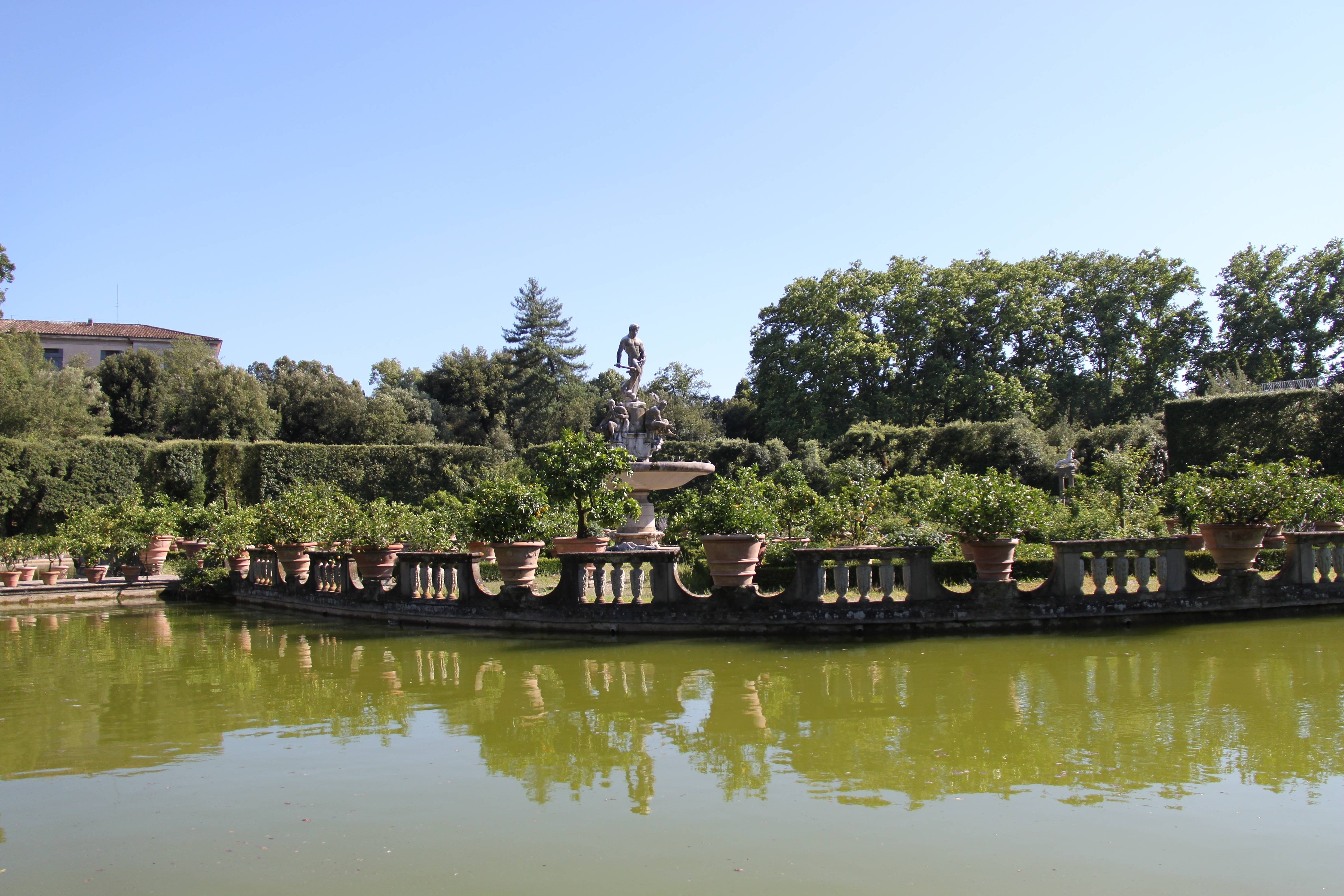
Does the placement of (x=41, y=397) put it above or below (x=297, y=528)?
above

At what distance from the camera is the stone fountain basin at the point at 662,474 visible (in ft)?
54.7

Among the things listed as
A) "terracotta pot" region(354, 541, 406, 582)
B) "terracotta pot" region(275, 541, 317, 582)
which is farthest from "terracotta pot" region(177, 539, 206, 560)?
"terracotta pot" region(354, 541, 406, 582)

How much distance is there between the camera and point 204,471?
28422mm

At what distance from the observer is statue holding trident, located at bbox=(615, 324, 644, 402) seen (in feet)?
61.4

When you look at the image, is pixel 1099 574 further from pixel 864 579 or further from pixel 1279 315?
pixel 1279 315

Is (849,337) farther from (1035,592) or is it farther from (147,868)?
(147,868)

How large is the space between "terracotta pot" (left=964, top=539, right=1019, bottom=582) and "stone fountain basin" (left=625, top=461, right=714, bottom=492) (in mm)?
7584

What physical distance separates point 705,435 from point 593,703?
1611 inches

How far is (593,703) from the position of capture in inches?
262

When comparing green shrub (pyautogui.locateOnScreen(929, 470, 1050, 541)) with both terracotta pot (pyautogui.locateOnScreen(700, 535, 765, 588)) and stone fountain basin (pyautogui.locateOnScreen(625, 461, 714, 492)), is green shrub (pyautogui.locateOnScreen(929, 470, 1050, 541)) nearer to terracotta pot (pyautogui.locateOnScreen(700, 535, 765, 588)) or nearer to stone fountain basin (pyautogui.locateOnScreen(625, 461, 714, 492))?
terracotta pot (pyautogui.locateOnScreen(700, 535, 765, 588))

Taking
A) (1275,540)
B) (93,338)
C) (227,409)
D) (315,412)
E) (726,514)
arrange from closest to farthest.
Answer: (726,514), (1275,540), (227,409), (315,412), (93,338)

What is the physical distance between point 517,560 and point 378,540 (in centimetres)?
221

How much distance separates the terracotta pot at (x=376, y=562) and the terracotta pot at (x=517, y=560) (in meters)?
1.88

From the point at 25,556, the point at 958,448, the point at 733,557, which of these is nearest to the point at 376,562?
the point at 733,557
